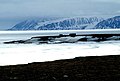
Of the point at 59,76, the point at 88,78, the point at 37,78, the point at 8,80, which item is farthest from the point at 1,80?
the point at 88,78

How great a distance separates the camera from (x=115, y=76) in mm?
20766

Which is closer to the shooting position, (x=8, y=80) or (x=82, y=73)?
(x=8, y=80)

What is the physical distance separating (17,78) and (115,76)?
19.8 feet

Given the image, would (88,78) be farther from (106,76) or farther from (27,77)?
(27,77)

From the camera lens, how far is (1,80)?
2031 centimetres

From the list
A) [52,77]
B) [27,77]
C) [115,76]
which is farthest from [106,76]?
[27,77]

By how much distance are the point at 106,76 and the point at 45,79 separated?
3.79m

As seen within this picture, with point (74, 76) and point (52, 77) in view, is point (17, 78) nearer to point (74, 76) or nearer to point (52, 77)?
point (52, 77)

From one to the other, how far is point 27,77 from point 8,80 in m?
1.50

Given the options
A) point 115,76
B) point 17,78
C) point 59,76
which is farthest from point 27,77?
point 115,76

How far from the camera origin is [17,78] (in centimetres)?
2089

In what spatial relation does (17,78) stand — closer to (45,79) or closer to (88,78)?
(45,79)

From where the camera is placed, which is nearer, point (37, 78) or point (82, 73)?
point (37, 78)

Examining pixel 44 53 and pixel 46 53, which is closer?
pixel 46 53
